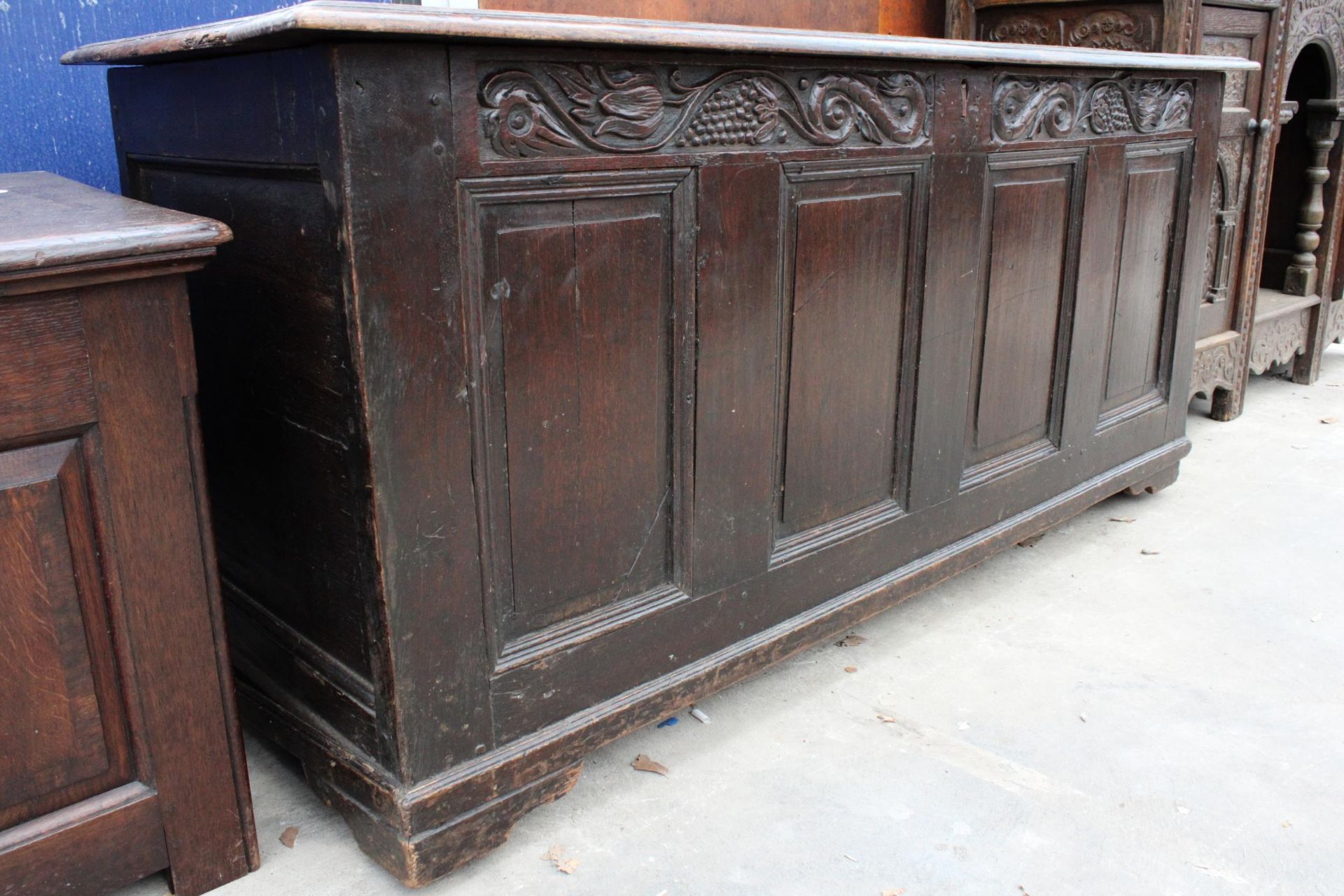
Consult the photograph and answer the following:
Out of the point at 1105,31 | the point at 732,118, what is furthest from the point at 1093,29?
the point at 732,118

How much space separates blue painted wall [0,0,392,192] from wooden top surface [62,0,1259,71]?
1.07 feet

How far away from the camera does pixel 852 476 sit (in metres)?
2.20

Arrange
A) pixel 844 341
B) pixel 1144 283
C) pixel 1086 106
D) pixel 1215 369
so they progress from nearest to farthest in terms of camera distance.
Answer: pixel 844 341 → pixel 1086 106 → pixel 1144 283 → pixel 1215 369

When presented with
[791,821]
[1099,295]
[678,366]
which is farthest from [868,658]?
[1099,295]

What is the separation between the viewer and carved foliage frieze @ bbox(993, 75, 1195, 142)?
232 centimetres

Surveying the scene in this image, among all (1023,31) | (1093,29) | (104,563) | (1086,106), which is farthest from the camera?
(1023,31)

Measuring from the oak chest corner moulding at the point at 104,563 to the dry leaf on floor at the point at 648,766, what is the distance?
68 centimetres

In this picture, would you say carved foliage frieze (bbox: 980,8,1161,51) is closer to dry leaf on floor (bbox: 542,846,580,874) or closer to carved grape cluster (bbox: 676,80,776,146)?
carved grape cluster (bbox: 676,80,776,146)

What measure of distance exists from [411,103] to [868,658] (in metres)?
1.50

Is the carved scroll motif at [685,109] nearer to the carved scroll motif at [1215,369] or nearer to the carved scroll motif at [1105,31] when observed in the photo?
the carved scroll motif at [1105,31]

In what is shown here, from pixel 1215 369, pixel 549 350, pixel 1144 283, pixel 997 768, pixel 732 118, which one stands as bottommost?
pixel 997 768

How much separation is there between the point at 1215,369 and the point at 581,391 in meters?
3.10

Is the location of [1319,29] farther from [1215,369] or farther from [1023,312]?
[1023,312]

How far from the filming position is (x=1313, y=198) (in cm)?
438
